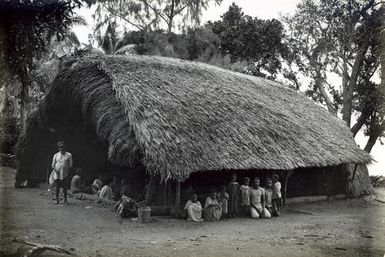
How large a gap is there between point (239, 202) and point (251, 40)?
1799cm

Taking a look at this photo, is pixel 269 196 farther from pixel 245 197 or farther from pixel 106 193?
pixel 106 193

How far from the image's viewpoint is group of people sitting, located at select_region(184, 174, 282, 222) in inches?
437

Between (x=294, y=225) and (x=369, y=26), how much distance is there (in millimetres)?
16854

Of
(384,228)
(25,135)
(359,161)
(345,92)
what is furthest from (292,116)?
(345,92)

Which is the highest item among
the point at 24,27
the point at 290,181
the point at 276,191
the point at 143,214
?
the point at 24,27

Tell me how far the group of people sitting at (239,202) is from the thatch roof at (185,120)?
0.69 metres

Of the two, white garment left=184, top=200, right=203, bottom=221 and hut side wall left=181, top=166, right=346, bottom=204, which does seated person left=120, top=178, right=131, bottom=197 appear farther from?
white garment left=184, top=200, right=203, bottom=221

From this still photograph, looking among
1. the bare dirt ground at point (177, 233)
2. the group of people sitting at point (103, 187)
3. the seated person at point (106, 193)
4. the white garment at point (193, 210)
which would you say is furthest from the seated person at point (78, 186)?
the white garment at point (193, 210)

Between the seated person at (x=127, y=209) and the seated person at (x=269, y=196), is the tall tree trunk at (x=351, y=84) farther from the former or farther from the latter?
the seated person at (x=127, y=209)

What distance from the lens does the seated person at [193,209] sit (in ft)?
35.9

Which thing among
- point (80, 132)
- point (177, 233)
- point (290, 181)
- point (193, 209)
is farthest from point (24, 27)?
point (290, 181)

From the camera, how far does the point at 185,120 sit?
1197cm

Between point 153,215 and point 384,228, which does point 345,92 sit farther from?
point 153,215

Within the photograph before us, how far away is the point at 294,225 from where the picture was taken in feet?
35.9
